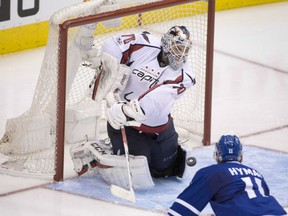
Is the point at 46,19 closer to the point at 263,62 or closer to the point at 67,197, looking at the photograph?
the point at 263,62

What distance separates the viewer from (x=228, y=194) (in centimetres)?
518

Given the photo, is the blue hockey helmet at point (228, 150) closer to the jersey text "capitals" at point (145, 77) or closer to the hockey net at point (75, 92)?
the jersey text "capitals" at point (145, 77)

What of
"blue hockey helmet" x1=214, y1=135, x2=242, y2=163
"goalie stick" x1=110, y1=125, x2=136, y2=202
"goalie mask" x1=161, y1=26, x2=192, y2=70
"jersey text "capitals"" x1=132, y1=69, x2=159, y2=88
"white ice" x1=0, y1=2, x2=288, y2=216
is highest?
"goalie mask" x1=161, y1=26, x2=192, y2=70

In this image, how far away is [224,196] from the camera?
519 cm

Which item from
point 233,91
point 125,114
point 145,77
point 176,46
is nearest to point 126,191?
point 125,114

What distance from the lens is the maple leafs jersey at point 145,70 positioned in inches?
252

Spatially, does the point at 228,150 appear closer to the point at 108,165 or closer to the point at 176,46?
the point at 176,46

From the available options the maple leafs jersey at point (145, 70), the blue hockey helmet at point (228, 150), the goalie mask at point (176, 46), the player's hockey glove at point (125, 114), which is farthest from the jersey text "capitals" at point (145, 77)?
the blue hockey helmet at point (228, 150)

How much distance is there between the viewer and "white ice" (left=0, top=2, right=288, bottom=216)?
20.8ft

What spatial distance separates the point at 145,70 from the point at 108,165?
1.84 feet

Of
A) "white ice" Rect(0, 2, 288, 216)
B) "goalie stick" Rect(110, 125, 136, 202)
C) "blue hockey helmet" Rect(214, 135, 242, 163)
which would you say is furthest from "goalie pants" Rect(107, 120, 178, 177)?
"blue hockey helmet" Rect(214, 135, 242, 163)

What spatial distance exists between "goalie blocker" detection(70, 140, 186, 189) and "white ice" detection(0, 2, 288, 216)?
145 mm

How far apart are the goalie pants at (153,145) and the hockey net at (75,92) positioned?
0.31m

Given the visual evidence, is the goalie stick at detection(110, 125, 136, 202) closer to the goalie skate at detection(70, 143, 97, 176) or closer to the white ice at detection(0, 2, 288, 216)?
the white ice at detection(0, 2, 288, 216)
